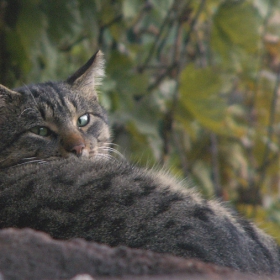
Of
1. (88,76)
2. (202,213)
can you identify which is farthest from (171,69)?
(202,213)

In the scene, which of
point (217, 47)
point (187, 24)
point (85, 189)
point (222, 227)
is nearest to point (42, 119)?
point (85, 189)

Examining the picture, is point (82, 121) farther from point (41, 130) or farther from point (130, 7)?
point (130, 7)

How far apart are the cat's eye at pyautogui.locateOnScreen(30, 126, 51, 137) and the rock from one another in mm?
1533

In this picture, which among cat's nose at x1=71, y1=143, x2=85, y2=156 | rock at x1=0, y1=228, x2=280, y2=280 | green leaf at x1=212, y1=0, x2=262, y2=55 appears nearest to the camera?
rock at x1=0, y1=228, x2=280, y2=280

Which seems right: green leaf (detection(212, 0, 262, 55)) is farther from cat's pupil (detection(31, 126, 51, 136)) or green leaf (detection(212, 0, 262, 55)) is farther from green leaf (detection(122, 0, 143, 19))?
cat's pupil (detection(31, 126, 51, 136))

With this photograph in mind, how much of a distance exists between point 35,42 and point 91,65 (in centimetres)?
67

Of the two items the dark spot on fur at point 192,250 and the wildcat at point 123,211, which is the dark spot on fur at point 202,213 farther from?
the dark spot on fur at point 192,250

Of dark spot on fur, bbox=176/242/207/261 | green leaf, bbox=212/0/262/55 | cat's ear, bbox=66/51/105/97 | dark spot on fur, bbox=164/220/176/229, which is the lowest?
cat's ear, bbox=66/51/105/97

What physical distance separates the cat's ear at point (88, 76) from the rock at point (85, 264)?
6.43 ft

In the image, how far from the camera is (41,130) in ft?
10.2

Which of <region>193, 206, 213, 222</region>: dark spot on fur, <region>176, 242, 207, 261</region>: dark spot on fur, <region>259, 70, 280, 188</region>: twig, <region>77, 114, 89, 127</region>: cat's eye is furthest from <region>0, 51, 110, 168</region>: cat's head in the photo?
<region>259, 70, 280, 188</region>: twig

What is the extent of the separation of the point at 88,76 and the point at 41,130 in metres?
0.58

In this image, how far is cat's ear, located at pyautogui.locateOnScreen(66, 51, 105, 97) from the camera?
3439 millimetres

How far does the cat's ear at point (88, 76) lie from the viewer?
3439 mm
